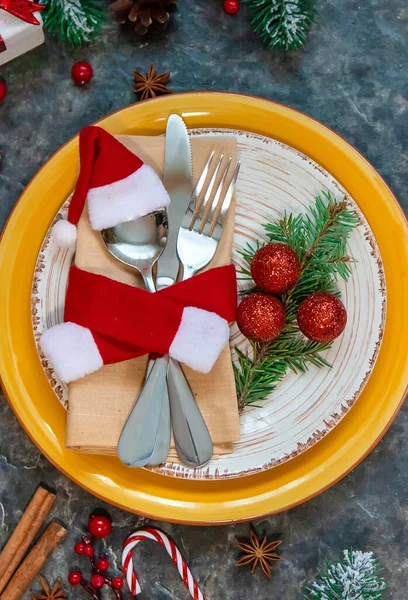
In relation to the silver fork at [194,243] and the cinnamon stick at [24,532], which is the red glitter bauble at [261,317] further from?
the cinnamon stick at [24,532]

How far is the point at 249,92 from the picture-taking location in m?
1.05

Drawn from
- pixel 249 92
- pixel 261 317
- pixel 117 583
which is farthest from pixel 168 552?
pixel 249 92

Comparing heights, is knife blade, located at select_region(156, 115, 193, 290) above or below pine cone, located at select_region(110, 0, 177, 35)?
below

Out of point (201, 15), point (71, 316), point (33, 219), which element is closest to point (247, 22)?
point (201, 15)

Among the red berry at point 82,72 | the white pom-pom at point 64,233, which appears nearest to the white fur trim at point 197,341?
the white pom-pom at point 64,233

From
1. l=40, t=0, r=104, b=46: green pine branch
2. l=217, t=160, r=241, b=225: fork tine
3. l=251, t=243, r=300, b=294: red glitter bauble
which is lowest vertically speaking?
l=251, t=243, r=300, b=294: red glitter bauble

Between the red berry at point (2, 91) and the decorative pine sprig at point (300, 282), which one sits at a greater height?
the red berry at point (2, 91)

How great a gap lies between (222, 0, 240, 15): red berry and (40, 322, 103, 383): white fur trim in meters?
0.60

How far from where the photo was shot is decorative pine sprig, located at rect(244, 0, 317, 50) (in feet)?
3.24

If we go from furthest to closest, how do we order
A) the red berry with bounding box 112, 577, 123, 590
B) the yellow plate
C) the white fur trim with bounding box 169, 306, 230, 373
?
1. the red berry with bounding box 112, 577, 123, 590
2. the yellow plate
3. the white fur trim with bounding box 169, 306, 230, 373

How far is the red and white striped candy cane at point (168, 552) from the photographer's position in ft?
3.29

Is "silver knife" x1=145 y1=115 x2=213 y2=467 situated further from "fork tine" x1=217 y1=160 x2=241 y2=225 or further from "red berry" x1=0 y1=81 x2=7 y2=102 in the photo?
"red berry" x1=0 y1=81 x2=7 y2=102

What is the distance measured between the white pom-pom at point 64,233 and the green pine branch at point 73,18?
34cm

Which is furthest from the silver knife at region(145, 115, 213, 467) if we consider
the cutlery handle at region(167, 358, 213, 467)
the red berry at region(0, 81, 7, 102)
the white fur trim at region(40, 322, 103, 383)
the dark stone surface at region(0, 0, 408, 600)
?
the red berry at region(0, 81, 7, 102)
